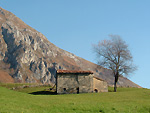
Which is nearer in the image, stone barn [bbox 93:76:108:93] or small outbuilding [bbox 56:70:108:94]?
small outbuilding [bbox 56:70:108:94]

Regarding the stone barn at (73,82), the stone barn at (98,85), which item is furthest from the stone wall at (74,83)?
the stone barn at (98,85)

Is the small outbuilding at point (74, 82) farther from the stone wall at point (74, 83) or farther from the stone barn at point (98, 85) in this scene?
the stone barn at point (98, 85)

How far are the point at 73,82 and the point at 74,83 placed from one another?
358mm

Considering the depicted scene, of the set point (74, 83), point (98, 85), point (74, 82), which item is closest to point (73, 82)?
point (74, 82)

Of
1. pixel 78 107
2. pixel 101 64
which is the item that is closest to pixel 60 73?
pixel 101 64

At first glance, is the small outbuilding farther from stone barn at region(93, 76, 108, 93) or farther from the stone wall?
stone barn at region(93, 76, 108, 93)

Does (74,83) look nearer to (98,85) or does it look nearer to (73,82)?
(73,82)

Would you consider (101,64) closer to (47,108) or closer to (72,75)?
(72,75)

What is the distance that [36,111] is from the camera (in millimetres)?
20062

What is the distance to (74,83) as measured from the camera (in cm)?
5294

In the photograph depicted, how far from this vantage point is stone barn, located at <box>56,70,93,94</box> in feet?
172

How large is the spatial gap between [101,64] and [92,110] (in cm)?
4366

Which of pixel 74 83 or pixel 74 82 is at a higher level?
pixel 74 82

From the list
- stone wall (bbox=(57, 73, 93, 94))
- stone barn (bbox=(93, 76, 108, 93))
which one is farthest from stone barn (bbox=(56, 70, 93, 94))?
stone barn (bbox=(93, 76, 108, 93))
